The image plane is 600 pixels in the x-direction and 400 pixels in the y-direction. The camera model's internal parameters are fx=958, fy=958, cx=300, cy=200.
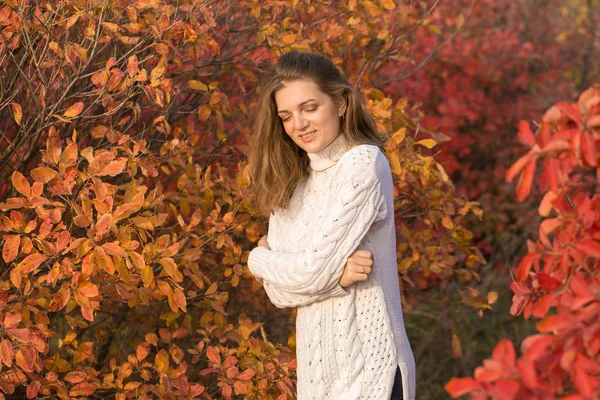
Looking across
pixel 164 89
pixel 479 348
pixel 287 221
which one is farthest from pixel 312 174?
pixel 479 348

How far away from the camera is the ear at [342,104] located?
2.74 m

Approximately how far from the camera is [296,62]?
8.95 ft

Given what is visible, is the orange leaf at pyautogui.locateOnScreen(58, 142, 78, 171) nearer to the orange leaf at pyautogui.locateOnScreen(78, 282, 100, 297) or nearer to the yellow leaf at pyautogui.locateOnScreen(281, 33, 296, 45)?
the orange leaf at pyautogui.locateOnScreen(78, 282, 100, 297)

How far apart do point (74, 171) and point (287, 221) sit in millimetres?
623

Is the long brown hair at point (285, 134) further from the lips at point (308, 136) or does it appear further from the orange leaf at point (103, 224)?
the orange leaf at point (103, 224)

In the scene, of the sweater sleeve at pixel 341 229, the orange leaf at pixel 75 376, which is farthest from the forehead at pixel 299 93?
the orange leaf at pixel 75 376

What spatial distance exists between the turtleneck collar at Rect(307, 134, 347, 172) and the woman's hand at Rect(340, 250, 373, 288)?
337 millimetres

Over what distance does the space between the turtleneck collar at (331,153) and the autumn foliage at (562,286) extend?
104 centimetres

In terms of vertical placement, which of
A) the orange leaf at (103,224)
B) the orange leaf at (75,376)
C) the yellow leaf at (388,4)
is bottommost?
the orange leaf at (75,376)

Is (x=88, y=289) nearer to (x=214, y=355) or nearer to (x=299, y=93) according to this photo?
(x=214, y=355)

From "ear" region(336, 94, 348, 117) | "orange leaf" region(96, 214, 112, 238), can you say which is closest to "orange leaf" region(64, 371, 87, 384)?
"orange leaf" region(96, 214, 112, 238)

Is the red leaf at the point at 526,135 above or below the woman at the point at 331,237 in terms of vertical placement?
above

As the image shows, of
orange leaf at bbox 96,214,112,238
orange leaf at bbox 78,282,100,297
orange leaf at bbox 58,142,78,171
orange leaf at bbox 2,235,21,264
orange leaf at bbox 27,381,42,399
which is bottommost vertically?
orange leaf at bbox 27,381,42,399

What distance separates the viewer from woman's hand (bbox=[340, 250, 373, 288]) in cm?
244
